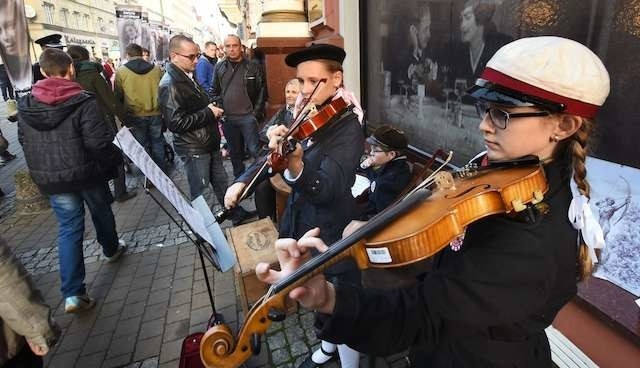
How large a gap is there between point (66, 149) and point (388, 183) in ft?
9.50

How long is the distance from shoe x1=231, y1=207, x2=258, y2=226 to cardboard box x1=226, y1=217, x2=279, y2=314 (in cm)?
163

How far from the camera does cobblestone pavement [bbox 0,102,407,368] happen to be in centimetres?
286

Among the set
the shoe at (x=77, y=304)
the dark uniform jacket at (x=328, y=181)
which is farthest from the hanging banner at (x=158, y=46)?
the dark uniform jacket at (x=328, y=181)

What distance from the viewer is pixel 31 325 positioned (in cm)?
173

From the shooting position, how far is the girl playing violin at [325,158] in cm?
204

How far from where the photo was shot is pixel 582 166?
41.2 inches

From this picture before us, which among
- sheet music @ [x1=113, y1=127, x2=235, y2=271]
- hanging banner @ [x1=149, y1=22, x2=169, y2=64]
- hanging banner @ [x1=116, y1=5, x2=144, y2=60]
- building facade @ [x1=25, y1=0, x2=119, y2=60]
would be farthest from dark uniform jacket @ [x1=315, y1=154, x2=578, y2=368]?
building facade @ [x1=25, y1=0, x2=119, y2=60]

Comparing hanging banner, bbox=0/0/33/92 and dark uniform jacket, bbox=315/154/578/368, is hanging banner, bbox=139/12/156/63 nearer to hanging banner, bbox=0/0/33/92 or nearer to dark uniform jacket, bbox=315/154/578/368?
hanging banner, bbox=0/0/33/92

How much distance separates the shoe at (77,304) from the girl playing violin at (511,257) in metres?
3.11

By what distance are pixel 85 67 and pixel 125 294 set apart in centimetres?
373

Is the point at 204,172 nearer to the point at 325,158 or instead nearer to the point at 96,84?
the point at 96,84

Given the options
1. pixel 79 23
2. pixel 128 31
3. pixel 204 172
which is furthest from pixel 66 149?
pixel 79 23

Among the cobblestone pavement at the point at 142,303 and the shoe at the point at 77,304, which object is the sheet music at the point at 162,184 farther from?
the shoe at the point at 77,304

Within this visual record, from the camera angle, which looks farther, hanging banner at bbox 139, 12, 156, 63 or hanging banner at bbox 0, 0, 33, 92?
hanging banner at bbox 139, 12, 156, 63
